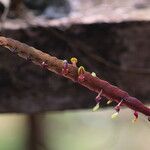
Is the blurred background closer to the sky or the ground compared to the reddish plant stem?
closer to the sky

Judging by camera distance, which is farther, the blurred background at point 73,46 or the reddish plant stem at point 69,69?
the blurred background at point 73,46

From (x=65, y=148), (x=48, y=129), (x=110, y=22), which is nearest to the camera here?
(x=110, y=22)

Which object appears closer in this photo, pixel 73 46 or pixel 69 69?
pixel 69 69

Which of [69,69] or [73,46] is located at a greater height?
[73,46]

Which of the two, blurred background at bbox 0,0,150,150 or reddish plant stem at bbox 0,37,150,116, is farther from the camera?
blurred background at bbox 0,0,150,150

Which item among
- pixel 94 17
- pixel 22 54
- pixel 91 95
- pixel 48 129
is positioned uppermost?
pixel 48 129

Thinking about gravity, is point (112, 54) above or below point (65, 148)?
below

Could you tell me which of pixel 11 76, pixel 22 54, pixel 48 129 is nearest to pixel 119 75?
pixel 11 76

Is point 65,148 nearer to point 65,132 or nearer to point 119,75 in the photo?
point 65,132
